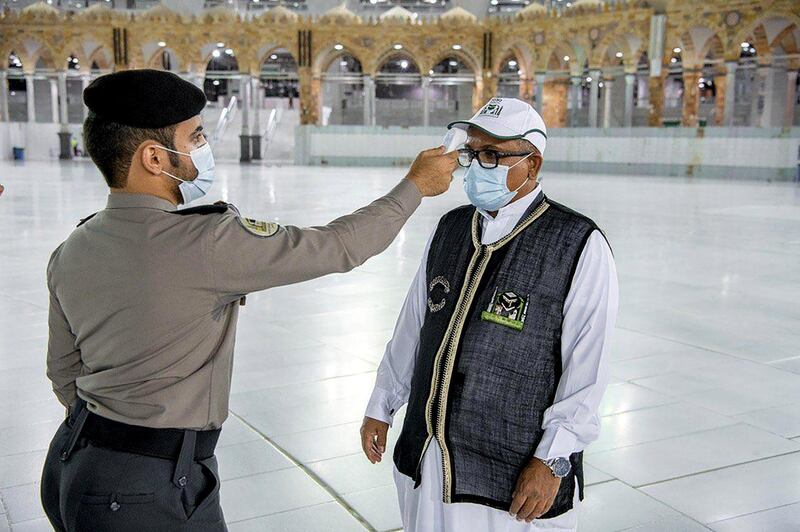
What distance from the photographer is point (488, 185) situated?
7.43 ft

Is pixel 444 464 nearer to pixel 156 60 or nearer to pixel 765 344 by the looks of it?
pixel 765 344

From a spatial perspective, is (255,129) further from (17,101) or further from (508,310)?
(508,310)

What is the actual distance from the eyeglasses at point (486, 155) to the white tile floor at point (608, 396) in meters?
1.56

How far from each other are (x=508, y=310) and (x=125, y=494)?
1.03 metres

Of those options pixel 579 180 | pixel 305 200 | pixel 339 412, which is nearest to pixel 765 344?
→ pixel 339 412

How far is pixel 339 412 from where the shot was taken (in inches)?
174

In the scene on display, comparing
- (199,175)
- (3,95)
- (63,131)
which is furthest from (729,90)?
(3,95)

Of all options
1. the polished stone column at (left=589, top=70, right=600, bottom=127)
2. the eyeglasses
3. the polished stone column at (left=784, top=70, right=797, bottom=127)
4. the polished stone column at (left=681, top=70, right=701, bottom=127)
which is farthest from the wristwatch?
the polished stone column at (left=784, top=70, right=797, bottom=127)

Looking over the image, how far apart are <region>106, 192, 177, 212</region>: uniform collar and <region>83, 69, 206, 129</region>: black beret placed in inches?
6.5

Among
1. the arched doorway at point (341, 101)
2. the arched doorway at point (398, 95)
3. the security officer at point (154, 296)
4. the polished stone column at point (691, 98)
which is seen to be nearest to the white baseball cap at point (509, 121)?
the security officer at point (154, 296)

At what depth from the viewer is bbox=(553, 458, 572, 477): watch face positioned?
2064 mm

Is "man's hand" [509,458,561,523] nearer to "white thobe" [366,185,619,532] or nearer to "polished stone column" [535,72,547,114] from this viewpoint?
"white thobe" [366,185,619,532]

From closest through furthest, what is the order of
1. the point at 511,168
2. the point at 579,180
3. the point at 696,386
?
the point at 511,168 → the point at 696,386 → the point at 579,180

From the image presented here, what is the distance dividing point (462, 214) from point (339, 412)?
226 centimetres
